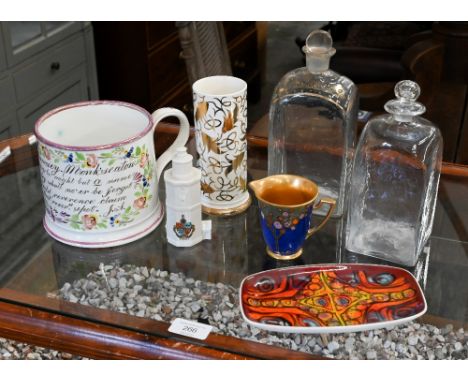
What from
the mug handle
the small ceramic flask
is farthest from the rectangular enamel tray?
the mug handle

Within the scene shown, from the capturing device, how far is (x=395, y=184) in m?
0.96

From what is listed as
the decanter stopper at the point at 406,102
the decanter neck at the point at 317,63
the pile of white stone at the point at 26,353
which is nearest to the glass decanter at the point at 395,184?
the decanter stopper at the point at 406,102

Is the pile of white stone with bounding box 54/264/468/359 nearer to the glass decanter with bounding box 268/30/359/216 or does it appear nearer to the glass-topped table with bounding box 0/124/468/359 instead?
the glass-topped table with bounding box 0/124/468/359

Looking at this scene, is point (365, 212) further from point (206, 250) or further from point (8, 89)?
point (8, 89)

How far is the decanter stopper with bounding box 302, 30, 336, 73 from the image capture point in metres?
0.96

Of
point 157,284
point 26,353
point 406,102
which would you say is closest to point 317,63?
point 406,102

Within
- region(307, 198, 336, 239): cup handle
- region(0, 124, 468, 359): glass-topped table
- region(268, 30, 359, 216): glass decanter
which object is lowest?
region(0, 124, 468, 359): glass-topped table

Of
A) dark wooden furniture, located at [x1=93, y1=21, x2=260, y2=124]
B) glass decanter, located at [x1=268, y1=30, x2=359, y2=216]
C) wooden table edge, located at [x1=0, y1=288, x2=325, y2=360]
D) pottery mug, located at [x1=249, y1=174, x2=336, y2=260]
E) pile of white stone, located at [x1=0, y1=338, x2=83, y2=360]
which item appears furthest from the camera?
dark wooden furniture, located at [x1=93, y1=21, x2=260, y2=124]

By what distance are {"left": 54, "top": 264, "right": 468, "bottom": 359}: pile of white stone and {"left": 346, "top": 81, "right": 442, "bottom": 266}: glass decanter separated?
140mm

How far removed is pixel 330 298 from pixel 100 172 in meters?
0.35

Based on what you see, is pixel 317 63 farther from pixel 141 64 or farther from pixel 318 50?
pixel 141 64

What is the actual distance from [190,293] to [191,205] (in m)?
0.13

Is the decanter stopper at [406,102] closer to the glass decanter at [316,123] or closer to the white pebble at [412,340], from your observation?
the glass decanter at [316,123]

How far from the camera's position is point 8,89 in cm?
181
